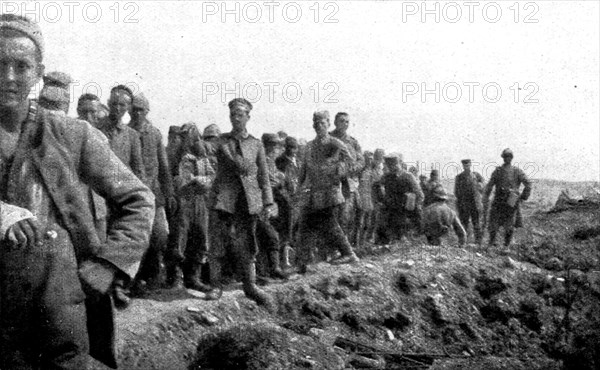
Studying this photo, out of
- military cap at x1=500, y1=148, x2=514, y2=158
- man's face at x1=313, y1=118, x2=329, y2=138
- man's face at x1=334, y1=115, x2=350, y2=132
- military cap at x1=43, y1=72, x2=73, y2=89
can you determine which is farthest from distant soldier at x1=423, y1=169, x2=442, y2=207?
military cap at x1=43, y1=72, x2=73, y2=89

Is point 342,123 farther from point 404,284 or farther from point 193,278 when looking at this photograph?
point 193,278

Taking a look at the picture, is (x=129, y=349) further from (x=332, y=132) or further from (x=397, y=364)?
(x=332, y=132)

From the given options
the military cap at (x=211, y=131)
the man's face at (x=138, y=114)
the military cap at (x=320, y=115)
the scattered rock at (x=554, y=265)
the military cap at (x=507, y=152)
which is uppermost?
the man's face at (x=138, y=114)

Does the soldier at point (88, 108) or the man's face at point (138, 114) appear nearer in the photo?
the soldier at point (88, 108)

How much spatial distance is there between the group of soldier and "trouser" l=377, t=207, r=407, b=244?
30 millimetres

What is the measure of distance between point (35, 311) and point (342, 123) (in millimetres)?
8800

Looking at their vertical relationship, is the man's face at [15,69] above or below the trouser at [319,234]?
above

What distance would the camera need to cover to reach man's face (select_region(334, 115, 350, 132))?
11453 mm

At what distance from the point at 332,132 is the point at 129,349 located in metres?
5.43

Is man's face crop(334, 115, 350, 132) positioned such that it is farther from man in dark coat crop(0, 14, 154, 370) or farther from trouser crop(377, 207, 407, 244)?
man in dark coat crop(0, 14, 154, 370)

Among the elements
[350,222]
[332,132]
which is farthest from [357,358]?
[350,222]

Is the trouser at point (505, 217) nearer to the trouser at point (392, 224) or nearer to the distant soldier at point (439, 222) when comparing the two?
→ the distant soldier at point (439, 222)

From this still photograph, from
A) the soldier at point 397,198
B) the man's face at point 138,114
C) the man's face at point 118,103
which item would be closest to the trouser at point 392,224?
the soldier at point 397,198

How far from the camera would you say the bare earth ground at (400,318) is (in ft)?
23.9
